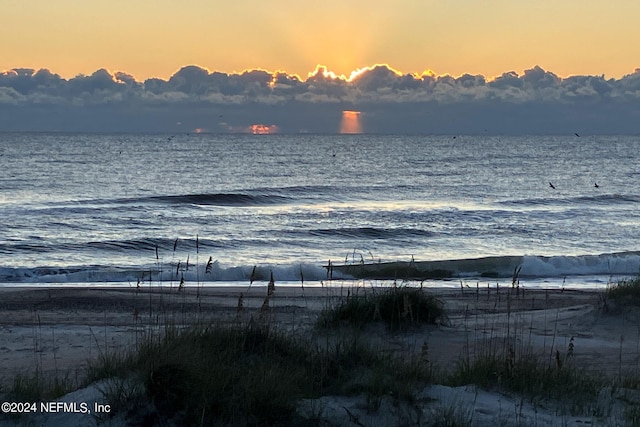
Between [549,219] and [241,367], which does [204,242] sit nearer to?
[549,219]

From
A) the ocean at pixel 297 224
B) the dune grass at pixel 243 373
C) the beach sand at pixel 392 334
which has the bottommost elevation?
the ocean at pixel 297 224

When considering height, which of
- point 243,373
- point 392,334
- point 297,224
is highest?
point 243,373

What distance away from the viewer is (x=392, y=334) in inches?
338

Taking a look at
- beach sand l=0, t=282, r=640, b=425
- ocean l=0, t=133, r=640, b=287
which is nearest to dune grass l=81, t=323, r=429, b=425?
beach sand l=0, t=282, r=640, b=425

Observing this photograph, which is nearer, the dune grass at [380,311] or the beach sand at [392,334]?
the beach sand at [392,334]

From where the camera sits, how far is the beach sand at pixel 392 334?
5.64 meters

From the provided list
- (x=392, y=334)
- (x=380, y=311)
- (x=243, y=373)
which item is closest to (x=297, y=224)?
(x=380, y=311)

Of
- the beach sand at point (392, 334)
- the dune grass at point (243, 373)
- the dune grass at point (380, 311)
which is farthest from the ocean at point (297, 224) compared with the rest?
the dune grass at point (243, 373)

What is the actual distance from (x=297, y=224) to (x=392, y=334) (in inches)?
917

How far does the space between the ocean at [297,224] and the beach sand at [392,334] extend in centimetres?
102

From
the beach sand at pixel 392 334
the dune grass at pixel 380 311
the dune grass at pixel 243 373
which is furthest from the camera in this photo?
the dune grass at pixel 380 311

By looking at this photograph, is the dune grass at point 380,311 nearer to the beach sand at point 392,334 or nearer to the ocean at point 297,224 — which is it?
the beach sand at point 392,334

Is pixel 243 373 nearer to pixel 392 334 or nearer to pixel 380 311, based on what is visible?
pixel 392 334

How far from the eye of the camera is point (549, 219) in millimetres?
34531
